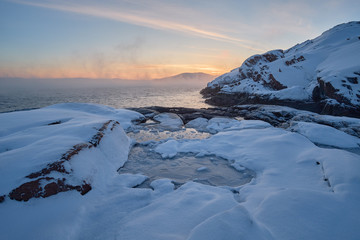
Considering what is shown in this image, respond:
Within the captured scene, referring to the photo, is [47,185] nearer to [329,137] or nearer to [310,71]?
[329,137]

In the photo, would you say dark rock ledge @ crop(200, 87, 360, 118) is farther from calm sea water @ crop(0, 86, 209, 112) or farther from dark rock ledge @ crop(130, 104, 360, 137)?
calm sea water @ crop(0, 86, 209, 112)

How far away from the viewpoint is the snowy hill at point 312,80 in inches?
635

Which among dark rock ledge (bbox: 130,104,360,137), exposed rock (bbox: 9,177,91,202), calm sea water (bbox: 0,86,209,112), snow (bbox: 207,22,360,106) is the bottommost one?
dark rock ledge (bbox: 130,104,360,137)

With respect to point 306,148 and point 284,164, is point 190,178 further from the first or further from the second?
point 306,148

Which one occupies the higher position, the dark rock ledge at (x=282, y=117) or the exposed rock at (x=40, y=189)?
the exposed rock at (x=40, y=189)

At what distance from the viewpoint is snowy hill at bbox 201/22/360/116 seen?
16117mm

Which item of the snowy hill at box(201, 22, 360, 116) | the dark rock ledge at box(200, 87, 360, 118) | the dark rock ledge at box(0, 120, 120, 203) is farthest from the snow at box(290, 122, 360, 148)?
the dark rock ledge at box(0, 120, 120, 203)

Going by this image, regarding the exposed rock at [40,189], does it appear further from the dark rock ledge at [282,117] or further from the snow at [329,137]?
the dark rock ledge at [282,117]

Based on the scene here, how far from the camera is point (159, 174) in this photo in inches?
197

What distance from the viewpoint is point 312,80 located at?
85.5ft

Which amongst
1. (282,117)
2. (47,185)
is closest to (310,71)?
(282,117)

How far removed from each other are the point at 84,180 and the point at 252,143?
609cm

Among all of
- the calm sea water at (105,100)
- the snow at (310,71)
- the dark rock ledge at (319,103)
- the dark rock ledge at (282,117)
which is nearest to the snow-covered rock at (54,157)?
the dark rock ledge at (282,117)

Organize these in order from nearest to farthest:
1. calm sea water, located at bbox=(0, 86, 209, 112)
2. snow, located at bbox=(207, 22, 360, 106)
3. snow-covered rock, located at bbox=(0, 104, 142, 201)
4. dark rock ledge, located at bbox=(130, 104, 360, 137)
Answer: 1. snow-covered rock, located at bbox=(0, 104, 142, 201)
2. dark rock ledge, located at bbox=(130, 104, 360, 137)
3. snow, located at bbox=(207, 22, 360, 106)
4. calm sea water, located at bbox=(0, 86, 209, 112)
